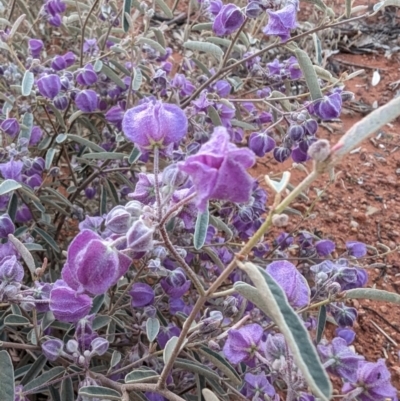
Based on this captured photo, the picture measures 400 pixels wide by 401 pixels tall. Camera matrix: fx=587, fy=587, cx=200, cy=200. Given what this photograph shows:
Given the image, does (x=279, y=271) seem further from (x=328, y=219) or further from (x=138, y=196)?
(x=328, y=219)

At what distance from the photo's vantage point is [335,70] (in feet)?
10.4

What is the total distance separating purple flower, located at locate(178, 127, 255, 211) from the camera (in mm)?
617

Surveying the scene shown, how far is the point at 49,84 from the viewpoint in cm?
141

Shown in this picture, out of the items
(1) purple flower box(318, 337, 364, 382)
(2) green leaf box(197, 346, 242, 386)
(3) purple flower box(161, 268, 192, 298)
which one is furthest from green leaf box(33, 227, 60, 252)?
(1) purple flower box(318, 337, 364, 382)

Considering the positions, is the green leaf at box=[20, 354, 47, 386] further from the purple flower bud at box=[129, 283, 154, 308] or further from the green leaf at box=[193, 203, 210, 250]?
the green leaf at box=[193, 203, 210, 250]

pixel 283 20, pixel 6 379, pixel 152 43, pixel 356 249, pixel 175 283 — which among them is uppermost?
pixel 283 20

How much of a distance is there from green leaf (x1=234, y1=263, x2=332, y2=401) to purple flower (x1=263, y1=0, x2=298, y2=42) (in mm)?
828

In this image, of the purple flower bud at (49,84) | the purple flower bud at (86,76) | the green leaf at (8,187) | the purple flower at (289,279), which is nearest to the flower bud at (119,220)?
the purple flower at (289,279)

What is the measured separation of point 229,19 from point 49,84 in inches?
17.9

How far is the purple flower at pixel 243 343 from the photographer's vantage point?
967 mm

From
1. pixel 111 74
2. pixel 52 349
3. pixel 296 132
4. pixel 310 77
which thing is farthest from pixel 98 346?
pixel 111 74

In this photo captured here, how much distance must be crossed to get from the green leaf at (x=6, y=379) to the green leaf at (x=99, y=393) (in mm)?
104

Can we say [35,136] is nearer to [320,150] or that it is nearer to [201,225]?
[201,225]

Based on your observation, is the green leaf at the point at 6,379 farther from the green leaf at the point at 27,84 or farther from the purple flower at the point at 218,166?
the green leaf at the point at 27,84
